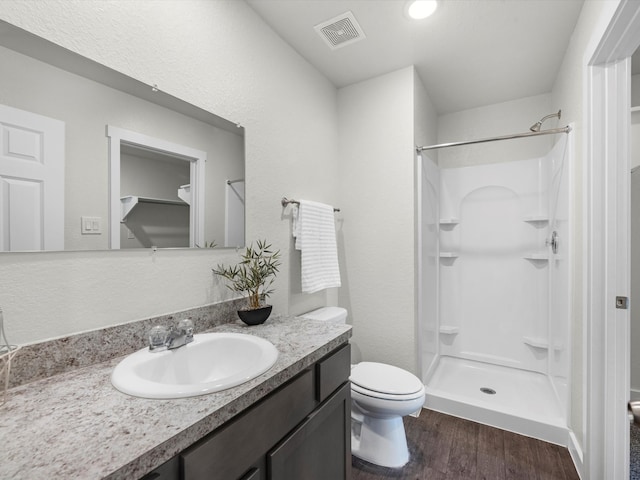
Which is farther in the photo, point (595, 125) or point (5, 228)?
point (595, 125)

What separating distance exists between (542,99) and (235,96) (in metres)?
2.57

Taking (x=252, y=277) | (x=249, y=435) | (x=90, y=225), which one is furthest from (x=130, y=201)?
(x=249, y=435)

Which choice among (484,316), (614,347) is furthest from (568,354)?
(484,316)

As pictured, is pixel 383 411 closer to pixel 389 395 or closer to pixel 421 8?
pixel 389 395

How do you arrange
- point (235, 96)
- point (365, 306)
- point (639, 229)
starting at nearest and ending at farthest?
point (235, 96)
point (639, 229)
point (365, 306)

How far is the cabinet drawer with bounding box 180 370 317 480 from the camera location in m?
0.63

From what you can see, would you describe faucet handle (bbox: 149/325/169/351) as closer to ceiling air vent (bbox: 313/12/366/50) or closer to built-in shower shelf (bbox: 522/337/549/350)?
ceiling air vent (bbox: 313/12/366/50)

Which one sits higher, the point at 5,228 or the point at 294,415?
the point at 5,228

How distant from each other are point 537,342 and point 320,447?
2.35 m

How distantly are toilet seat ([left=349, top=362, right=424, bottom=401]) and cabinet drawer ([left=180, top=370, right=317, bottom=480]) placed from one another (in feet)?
2.26

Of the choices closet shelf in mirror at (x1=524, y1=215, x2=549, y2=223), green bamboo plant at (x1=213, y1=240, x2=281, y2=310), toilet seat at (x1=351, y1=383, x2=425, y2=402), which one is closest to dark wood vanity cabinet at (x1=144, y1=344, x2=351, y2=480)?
toilet seat at (x1=351, y1=383, x2=425, y2=402)

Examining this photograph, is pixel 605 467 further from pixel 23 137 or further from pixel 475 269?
pixel 23 137

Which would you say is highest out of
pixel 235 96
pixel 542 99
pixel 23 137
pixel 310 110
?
pixel 542 99

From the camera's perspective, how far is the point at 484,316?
2.76m
